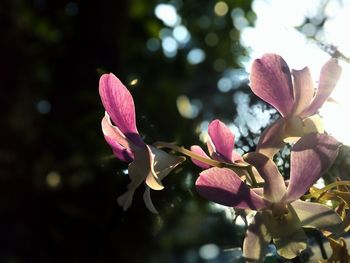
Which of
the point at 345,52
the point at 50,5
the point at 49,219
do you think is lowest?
the point at 50,5

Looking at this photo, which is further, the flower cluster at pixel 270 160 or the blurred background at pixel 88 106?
the blurred background at pixel 88 106

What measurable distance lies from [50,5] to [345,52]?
230cm

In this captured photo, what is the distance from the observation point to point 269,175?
0.30 metres

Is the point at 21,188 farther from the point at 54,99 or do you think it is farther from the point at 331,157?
the point at 331,157

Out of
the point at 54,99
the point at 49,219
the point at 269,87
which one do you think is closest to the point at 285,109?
the point at 269,87

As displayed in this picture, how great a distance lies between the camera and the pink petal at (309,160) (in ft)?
0.94

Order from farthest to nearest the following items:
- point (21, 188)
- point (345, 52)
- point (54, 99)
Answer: point (54, 99) → point (21, 188) → point (345, 52)

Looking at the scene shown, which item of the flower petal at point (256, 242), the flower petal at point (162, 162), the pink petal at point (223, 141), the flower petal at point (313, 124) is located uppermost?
the flower petal at point (313, 124)

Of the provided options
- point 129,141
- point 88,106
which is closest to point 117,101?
point 129,141

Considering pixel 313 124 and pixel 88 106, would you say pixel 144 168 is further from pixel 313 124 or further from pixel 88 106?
pixel 88 106

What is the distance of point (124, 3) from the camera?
6.82 feet

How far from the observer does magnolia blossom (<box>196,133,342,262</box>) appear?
0.96 feet

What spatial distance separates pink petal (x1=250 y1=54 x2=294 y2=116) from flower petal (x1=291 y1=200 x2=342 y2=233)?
0.16 feet

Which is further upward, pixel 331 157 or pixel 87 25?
pixel 331 157
